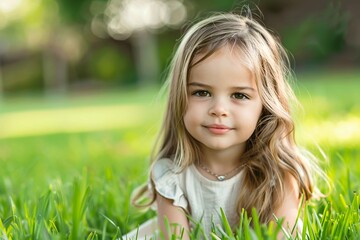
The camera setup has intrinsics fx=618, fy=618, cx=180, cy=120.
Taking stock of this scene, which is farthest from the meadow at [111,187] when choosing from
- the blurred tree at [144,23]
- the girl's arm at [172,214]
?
the blurred tree at [144,23]

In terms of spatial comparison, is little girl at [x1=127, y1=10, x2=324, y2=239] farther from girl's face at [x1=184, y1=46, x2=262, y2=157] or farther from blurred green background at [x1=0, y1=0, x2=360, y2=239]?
blurred green background at [x1=0, y1=0, x2=360, y2=239]

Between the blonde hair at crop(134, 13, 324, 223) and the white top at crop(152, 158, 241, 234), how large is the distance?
0.13ft

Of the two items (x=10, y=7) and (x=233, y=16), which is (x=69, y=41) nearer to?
(x=10, y=7)

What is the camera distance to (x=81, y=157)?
433 centimetres

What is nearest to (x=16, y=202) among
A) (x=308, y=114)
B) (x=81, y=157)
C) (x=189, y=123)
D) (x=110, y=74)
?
(x=189, y=123)

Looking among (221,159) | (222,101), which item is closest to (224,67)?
(222,101)

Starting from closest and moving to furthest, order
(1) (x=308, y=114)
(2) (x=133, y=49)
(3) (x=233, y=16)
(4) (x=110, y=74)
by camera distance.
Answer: (3) (x=233, y=16), (1) (x=308, y=114), (4) (x=110, y=74), (2) (x=133, y=49)

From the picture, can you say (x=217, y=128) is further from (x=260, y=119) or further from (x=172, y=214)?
(x=172, y=214)

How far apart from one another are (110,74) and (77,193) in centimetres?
2820

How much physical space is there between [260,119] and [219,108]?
0.80 ft

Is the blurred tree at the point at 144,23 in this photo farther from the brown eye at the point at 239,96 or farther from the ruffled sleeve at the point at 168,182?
the brown eye at the point at 239,96

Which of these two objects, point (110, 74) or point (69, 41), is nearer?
point (110, 74)

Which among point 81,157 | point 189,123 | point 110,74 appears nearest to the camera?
point 189,123

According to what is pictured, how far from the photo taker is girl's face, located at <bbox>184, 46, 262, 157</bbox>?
6.40 feet
